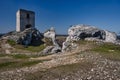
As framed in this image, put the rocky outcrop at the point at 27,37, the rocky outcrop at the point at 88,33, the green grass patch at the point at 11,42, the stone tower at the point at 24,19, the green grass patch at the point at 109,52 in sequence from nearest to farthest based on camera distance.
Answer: the green grass patch at the point at 109,52 < the rocky outcrop at the point at 88,33 < the green grass patch at the point at 11,42 < the rocky outcrop at the point at 27,37 < the stone tower at the point at 24,19

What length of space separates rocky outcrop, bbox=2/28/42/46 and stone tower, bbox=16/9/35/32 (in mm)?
5128

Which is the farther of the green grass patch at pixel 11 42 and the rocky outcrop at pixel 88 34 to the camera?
the green grass patch at pixel 11 42

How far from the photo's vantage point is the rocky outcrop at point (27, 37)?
8412cm

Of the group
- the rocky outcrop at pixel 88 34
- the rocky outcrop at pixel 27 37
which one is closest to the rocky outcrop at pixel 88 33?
the rocky outcrop at pixel 88 34

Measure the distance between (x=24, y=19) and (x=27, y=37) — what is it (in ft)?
34.9

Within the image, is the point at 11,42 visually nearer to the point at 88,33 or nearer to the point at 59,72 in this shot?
the point at 88,33

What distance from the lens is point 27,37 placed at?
8662cm

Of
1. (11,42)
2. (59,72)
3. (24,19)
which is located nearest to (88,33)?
(11,42)

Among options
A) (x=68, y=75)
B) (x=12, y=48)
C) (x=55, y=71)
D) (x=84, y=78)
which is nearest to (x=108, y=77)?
(x=84, y=78)

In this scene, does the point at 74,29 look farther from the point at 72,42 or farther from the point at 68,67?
the point at 68,67

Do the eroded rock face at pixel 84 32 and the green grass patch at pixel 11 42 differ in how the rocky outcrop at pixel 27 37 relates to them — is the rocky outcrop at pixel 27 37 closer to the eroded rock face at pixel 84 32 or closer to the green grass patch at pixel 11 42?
the green grass patch at pixel 11 42

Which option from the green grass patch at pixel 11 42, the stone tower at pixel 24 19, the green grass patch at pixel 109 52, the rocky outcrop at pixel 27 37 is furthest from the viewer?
the stone tower at pixel 24 19

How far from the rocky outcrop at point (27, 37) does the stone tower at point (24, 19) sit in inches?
202

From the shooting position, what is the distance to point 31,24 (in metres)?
97.8
